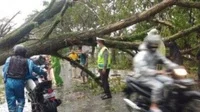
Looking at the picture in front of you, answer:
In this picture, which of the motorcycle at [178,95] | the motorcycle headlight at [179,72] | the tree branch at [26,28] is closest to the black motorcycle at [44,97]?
the tree branch at [26,28]

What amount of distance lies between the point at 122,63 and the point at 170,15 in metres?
9.86

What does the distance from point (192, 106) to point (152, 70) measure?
2.97ft

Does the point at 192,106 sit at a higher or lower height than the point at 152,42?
lower

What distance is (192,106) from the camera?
6.37 metres

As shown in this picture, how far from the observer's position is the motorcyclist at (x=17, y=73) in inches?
352

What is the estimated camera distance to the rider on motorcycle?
6.57 meters

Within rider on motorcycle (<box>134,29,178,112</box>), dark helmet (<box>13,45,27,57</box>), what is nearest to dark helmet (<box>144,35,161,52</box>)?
rider on motorcycle (<box>134,29,178,112</box>)

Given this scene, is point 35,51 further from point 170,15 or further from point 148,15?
point 170,15

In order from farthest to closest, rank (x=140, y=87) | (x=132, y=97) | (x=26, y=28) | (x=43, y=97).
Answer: (x=26, y=28)
(x=43, y=97)
(x=132, y=97)
(x=140, y=87)

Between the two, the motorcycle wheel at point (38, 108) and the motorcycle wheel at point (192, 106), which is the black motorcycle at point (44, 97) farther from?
the motorcycle wheel at point (192, 106)

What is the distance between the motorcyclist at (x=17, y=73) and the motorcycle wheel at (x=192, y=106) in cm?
375

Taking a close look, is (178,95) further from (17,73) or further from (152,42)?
(17,73)

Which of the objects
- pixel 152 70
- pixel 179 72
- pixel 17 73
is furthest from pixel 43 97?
pixel 179 72

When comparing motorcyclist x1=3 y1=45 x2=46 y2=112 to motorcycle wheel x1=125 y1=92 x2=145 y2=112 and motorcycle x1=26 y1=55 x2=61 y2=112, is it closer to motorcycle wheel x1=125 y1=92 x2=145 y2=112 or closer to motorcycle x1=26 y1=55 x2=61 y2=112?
motorcycle x1=26 y1=55 x2=61 y2=112
